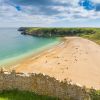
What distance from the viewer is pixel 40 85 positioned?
49.5 feet

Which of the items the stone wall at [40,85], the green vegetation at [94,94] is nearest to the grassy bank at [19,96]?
the stone wall at [40,85]

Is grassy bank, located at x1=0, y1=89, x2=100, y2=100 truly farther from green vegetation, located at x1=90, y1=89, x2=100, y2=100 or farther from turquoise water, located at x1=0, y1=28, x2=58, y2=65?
turquoise water, located at x1=0, y1=28, x2=58, y2=65

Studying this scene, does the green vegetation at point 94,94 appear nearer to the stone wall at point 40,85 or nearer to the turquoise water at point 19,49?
the stone wall at point 40,85

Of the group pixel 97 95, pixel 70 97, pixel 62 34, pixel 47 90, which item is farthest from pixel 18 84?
pixel 62 34

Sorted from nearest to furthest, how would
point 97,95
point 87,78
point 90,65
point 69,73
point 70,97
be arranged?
point 97,95, point 70,97, point 87,78, point 69,73, point 90,65

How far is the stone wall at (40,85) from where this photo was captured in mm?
13969

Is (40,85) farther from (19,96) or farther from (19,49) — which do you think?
(19,49)

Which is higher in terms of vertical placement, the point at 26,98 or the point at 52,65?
the point at 26,98

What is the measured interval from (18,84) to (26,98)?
4.89 ft

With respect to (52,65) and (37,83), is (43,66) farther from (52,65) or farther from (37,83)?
(37,83)

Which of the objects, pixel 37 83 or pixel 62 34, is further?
pixel 62 34

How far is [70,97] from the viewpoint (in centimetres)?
1411

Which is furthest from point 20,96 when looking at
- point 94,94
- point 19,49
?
point 19,49

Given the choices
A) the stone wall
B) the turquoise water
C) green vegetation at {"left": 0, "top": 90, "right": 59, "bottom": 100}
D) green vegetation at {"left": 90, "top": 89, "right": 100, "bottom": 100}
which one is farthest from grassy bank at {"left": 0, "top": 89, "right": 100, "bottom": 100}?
the turquoise water
